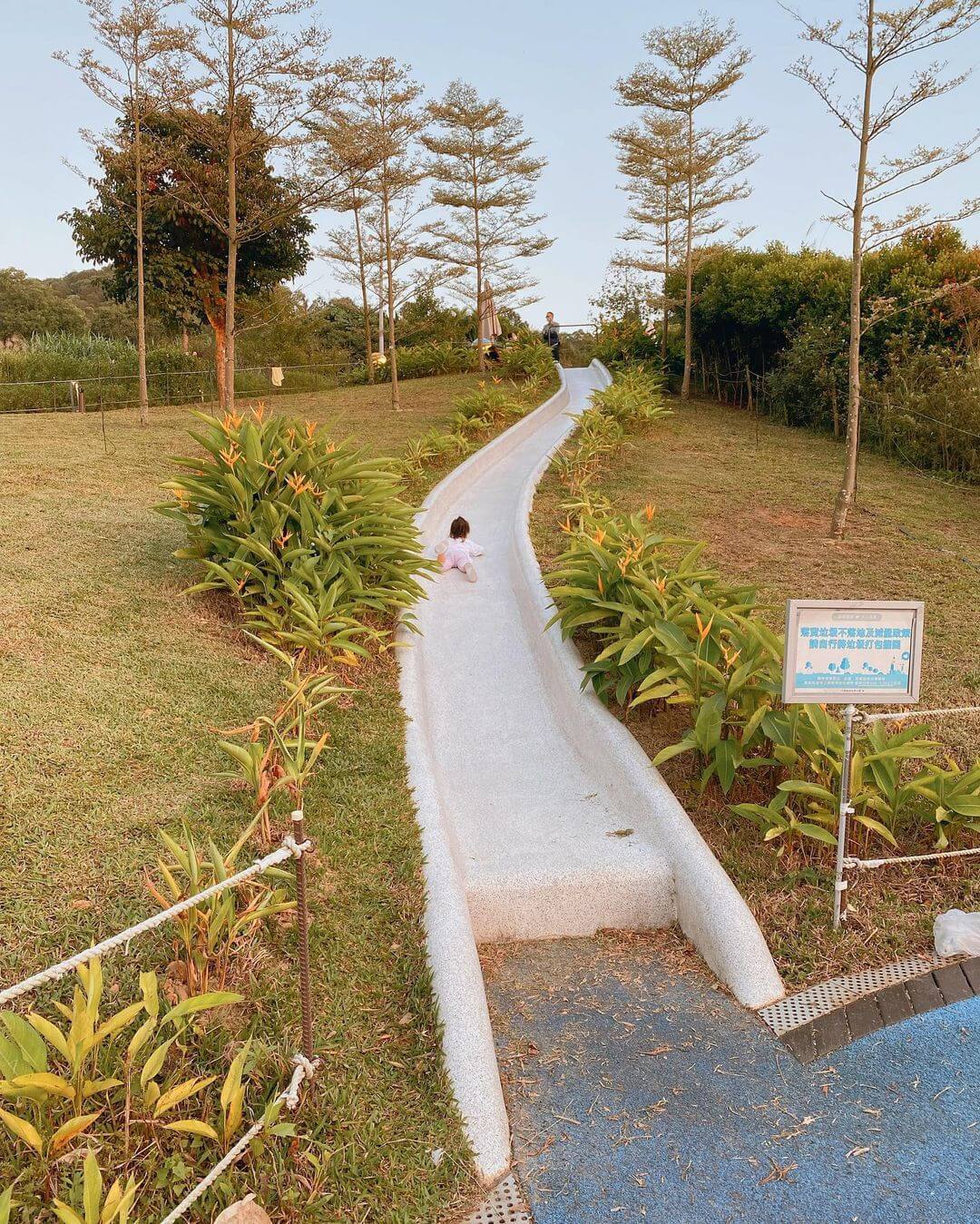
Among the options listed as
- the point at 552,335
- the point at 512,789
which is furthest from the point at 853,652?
the point at 552,335

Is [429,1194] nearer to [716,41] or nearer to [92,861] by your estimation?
[92,861]

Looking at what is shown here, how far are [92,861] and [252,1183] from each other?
4.11 feet

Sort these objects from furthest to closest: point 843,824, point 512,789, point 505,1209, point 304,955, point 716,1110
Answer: point 512,789
point 843,824
point 716,1110
point 304,955
point 505,1209

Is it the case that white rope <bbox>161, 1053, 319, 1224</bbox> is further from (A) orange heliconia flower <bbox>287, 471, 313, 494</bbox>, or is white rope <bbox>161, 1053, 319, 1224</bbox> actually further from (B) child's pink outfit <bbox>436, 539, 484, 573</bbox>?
(B) child's pink outfit <bbox>436, 539, 484, 573</bbox>

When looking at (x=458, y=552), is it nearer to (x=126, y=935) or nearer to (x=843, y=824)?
(x=843, y=824)

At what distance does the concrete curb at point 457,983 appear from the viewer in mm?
2287

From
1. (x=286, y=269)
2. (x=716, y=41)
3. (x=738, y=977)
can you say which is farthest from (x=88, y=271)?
(x=738, y=977)

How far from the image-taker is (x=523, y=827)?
3.82 m

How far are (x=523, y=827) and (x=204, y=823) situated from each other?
1319 mm

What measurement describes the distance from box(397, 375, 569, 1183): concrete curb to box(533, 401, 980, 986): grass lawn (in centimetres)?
102

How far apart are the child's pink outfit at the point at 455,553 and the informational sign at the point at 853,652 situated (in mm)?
4348

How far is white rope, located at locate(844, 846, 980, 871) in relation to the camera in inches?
122

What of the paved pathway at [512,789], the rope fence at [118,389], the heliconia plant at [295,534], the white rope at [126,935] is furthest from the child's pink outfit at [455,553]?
the rope fence at [118,389]

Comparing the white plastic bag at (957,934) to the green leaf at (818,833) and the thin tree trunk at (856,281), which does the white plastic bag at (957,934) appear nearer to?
the green leaf at (818,833)
